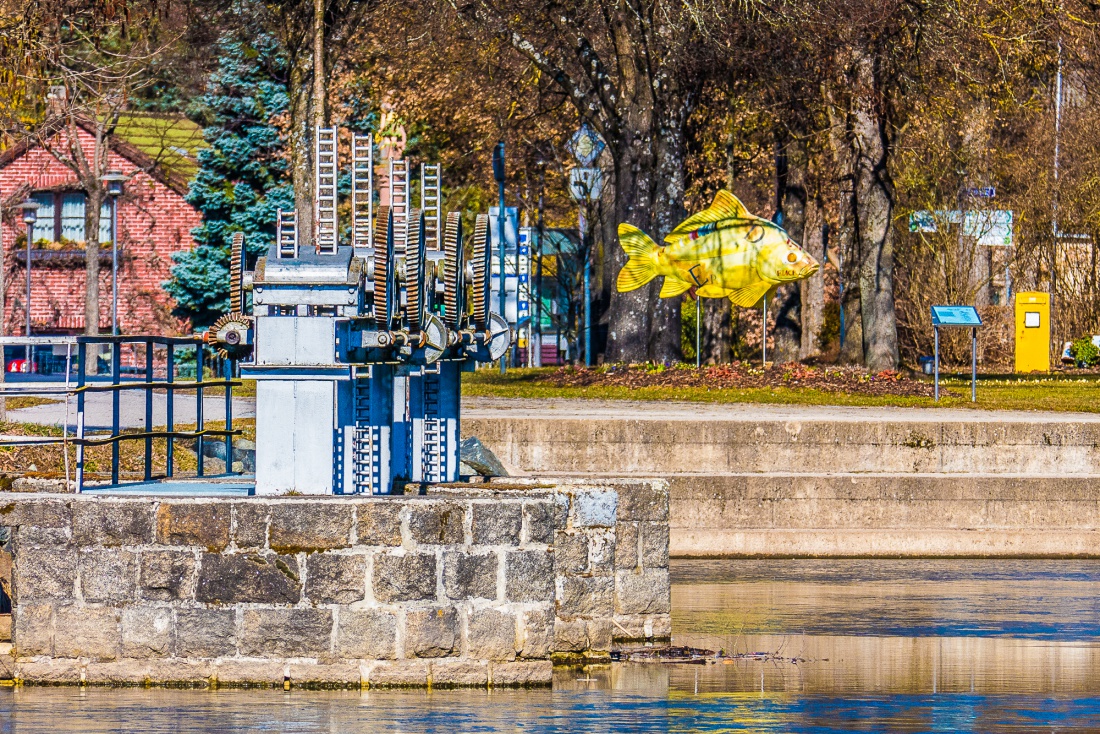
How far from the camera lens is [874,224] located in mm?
37188

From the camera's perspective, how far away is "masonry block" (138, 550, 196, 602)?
12.0 metres

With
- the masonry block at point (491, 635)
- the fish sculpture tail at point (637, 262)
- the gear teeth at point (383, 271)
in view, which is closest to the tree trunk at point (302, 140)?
the fish sculpture tail at point (637, 262)

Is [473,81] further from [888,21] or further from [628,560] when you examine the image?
[628,560]

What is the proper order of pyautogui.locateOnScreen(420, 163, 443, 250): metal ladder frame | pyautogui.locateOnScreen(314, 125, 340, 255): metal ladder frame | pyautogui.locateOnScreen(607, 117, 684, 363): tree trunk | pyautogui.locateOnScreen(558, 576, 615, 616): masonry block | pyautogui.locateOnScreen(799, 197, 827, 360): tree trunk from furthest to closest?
pyautogui.locateOnScreen(799, 197, 827, 360): tree trunk, pyautogui.locateOnScreen(607, 117, 684, 363): tree trunk, pyautogui.locateOnScreen(420, 163, 443, 250): metal ladder frame, pyautogui.locateOnScreen(558, 576, 615, 616): masonry block, pyautogui.locateOnScreen(314, 125, 340, 255): metal ladder frame

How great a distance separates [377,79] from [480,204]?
44.9 ft

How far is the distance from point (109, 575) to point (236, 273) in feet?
9.37

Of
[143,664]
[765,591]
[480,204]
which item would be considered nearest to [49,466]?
[765,591]

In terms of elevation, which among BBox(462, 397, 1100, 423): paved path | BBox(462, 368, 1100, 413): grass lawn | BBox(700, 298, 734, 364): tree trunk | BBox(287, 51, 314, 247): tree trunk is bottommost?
BBox(462, 397, 1100, 423): paved path

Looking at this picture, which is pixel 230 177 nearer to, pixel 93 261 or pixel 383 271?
pixel 93 261

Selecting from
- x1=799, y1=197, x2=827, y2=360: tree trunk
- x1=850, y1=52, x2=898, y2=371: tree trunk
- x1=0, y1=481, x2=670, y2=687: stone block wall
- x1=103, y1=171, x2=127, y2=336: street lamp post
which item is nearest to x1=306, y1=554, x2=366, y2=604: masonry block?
x1=0, y1=481, x2=670, y2=687: stone block wall

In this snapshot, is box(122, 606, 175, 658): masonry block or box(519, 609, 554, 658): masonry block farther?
box(519, 609, 554, 658): masonry block

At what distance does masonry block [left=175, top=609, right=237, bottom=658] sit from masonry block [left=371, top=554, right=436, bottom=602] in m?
0.90

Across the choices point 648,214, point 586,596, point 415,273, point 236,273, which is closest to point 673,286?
point 648,214

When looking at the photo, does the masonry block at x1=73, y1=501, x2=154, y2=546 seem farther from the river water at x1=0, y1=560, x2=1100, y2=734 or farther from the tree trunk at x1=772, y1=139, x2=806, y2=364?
the tree trunk at x1=772, y1=139, x2=806, y2=364
